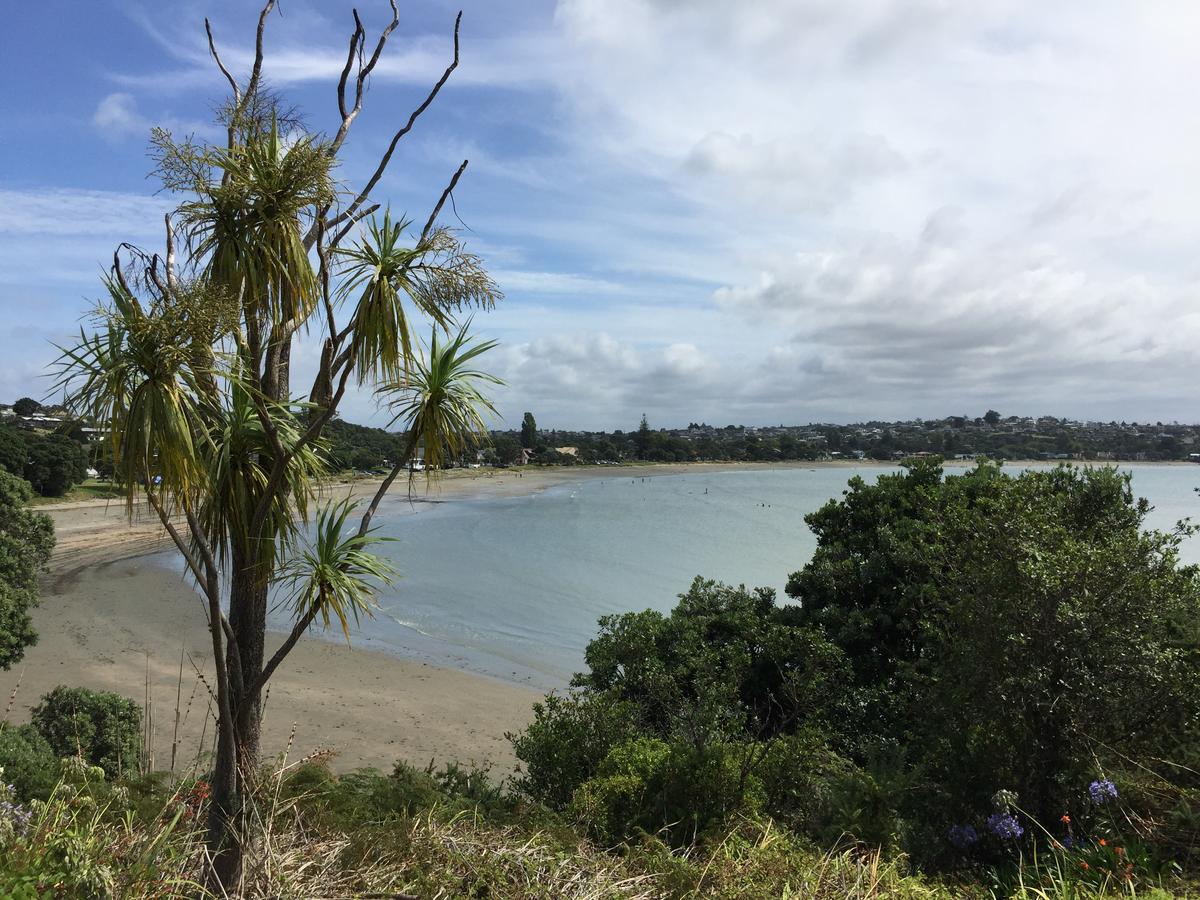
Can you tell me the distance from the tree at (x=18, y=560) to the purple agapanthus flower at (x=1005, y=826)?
14482 mm

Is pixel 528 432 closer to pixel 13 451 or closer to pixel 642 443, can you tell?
pixel 642 443

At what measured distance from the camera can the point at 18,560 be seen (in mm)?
14820

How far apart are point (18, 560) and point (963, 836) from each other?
1650 cm

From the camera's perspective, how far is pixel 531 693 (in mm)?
18656

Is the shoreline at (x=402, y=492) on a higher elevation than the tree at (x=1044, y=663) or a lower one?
lower

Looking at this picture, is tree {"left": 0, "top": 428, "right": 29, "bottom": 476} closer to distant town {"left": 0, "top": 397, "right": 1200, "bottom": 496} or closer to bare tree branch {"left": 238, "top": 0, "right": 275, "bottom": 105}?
distant town {"left": 0, "top": 397, "right": 1200, "bottom": 496}

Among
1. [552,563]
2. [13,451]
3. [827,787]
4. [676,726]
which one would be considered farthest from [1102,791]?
[13,451]

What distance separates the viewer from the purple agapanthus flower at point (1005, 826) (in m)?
5.09

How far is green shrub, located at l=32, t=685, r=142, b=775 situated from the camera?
9.56m

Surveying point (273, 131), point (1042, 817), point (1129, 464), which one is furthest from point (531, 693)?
point (1129, 464)

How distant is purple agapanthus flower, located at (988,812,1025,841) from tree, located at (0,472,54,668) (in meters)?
14.5

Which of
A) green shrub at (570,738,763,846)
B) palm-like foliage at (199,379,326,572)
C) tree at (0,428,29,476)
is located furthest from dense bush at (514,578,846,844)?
tree at (0,428,29,476)

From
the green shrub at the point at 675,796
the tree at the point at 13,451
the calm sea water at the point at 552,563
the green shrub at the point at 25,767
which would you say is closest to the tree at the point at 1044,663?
the green shrub at the point at 675,796

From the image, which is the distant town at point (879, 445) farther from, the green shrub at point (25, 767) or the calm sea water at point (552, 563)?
the green shrub at point (25, 767)
